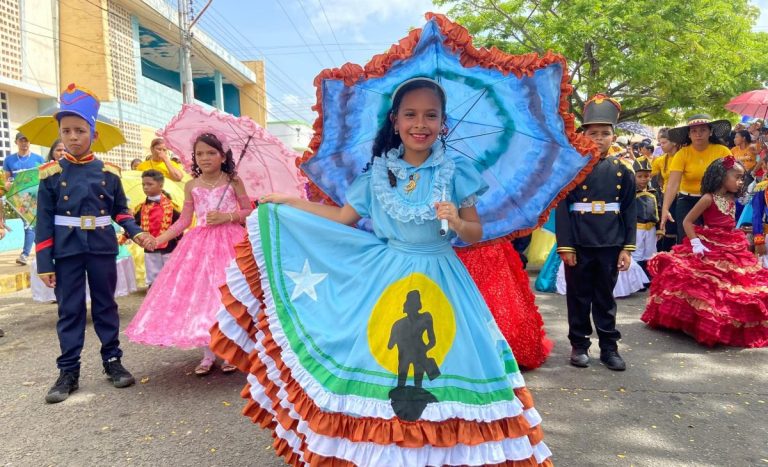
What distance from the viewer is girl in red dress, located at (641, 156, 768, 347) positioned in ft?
15.9

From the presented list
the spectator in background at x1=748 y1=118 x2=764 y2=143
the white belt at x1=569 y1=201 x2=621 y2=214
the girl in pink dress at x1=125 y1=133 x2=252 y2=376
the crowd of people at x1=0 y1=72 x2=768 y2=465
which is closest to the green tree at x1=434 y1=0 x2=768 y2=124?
the spectator in background at x1=748 y1=118 x2=764 y2=143

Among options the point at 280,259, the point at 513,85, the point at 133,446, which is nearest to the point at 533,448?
the point at 280,259

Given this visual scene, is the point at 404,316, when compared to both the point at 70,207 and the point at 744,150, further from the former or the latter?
the point at 744,150

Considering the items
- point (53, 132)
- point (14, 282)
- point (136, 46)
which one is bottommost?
point (14, 282)

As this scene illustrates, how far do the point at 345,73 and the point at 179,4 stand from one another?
17.3 m

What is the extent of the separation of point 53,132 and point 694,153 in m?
6.84

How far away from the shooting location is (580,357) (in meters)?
4.43

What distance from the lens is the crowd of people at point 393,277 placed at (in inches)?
85.7

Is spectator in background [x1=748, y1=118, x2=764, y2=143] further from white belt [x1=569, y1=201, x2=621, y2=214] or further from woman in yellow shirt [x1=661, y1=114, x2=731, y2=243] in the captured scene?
white belt [x1=569, y1=201, x2=621, y2=214]

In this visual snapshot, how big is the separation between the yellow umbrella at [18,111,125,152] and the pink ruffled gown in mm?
1057

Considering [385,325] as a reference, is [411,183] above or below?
above

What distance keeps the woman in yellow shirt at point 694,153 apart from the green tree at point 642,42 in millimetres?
8438

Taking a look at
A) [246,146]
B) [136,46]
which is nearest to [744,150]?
[246,146]

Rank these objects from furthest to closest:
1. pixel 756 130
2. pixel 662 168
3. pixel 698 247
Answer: pixel 756 130 < pixel 662 168 < pixel 698 247
